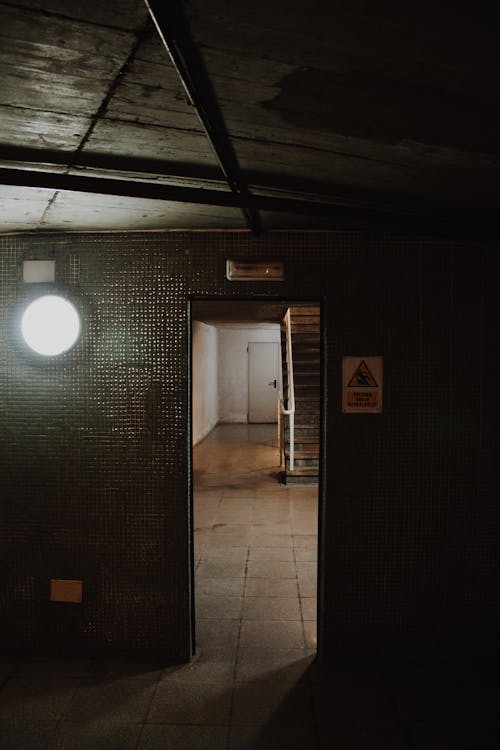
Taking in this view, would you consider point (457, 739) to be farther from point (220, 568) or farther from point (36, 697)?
point (220, 568)

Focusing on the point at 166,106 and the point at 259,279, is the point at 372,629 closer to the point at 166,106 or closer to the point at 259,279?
the point at 259,279

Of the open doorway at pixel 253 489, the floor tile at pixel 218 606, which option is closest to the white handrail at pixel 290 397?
the open doorway at pixel 253 489

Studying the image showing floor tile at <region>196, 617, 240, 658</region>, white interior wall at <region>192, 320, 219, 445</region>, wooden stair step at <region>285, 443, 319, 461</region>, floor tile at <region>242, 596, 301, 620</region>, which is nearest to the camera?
floor tile at <region>196, 617, 240, 658</region>

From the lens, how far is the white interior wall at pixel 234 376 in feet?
59.4

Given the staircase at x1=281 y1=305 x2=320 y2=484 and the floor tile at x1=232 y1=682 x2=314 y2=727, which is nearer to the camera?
the floor tile at x1=232 y1=682 x2=314 y2=727

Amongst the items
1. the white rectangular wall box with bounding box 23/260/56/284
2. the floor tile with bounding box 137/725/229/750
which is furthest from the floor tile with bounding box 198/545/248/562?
the white rectangular wall box with bounding box 23/260/56/284

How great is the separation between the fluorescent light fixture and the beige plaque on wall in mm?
891

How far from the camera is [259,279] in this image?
390cm

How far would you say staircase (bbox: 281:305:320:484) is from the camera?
947 centimetres

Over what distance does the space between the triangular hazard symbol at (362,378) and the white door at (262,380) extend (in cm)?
1370

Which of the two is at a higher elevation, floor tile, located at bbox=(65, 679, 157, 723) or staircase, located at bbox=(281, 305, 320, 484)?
staircase, located at bbox=(281, 305, 320, 484)

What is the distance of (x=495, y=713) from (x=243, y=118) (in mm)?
4154

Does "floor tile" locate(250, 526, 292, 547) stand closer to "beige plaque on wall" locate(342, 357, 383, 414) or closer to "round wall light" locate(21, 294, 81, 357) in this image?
"beige plaque on wall" locate(342, 357, 383, 414)

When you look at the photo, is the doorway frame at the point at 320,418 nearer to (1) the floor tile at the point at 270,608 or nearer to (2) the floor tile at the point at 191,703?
(2) the floor tile at the point at 191,703
